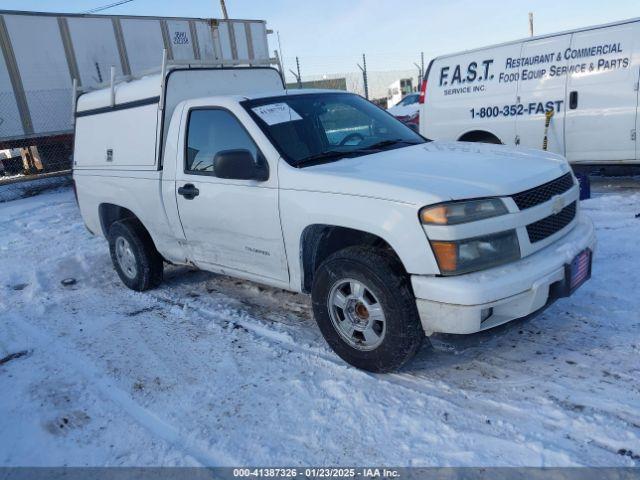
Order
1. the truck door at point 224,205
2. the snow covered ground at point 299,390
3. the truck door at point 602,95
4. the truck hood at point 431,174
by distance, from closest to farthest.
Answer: the snow covered ground at point 299,390 → the truck hood at point 431,174 → the truck door at point 224,205 → the truck door at point 602,95

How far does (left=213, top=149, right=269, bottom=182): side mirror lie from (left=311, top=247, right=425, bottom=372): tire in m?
0.81

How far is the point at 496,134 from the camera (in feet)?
26.0

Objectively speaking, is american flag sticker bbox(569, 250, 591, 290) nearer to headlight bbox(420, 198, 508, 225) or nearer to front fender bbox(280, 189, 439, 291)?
headlight bbox(420, 198, 508, 225)

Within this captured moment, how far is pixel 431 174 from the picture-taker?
10.3 feet

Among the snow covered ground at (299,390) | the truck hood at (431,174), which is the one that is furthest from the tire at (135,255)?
the truck hood at (431,174)

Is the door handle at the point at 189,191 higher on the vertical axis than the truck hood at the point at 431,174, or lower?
lower

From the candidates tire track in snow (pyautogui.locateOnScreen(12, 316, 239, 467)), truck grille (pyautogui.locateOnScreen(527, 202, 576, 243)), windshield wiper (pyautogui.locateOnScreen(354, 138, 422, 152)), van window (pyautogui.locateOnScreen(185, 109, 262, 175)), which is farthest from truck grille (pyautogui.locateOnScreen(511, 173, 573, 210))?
tire track in snow (pyautogui.locateOnScreen(12, 316, 239, 467))

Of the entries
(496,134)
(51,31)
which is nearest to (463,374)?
(496,134)

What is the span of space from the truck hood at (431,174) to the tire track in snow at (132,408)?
166cm

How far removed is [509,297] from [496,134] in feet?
18.8

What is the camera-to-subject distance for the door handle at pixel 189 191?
13.7ft

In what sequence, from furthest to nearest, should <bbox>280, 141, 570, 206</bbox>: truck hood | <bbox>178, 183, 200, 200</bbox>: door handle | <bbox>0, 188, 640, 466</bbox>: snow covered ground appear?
<bbox>178, 183, 200, 200</bbox>: door handle
<bbox>280, 141, 570, 206</bbox>: truck hood
<bbox>0, 188, 640, 466</bbox>: snow covered ground

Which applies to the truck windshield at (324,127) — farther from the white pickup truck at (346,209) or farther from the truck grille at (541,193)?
the truck grille at (541,193)

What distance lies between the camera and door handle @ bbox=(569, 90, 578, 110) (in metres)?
7.14
